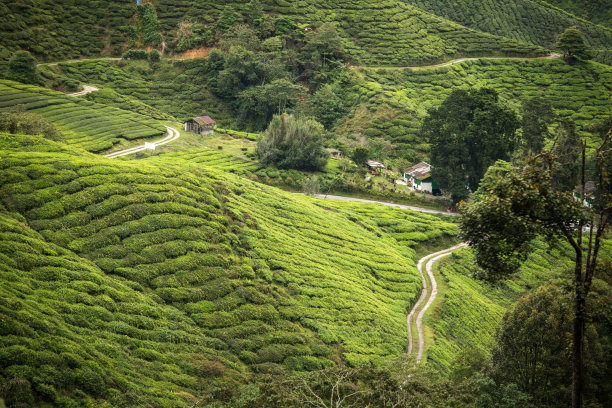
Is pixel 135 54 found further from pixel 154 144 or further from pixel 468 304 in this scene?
pixel 468 304

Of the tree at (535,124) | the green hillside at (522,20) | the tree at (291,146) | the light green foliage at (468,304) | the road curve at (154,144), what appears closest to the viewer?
the light green foliage at (468,304)

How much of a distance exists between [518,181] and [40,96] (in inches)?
2604

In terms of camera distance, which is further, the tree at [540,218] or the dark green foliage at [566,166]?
the dark green foliage at [566,166]

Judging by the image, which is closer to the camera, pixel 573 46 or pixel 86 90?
pixel 86 90

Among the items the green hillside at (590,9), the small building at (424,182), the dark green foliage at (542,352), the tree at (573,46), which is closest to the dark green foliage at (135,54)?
the small building at (424,182)

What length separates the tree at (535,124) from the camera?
6475 cm

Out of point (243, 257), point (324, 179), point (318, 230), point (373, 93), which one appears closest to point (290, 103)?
point (373, 93)

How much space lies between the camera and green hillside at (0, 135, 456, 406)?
18219 mm

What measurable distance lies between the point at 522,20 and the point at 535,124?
202 feet

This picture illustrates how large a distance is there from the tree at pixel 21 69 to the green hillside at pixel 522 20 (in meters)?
88.6

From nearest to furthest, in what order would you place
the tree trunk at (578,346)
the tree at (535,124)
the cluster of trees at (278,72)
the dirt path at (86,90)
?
the tree trunk at (578,346), the tree at (535,124), the dirt path at (86,90), the cluster of trees at (278,72)

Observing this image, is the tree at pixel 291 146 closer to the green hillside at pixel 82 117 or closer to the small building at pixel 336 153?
the small building at pixel 336 153

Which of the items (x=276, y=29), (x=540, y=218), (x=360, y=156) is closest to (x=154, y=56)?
(x=276, y=29)

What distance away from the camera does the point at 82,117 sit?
64.8 metres
